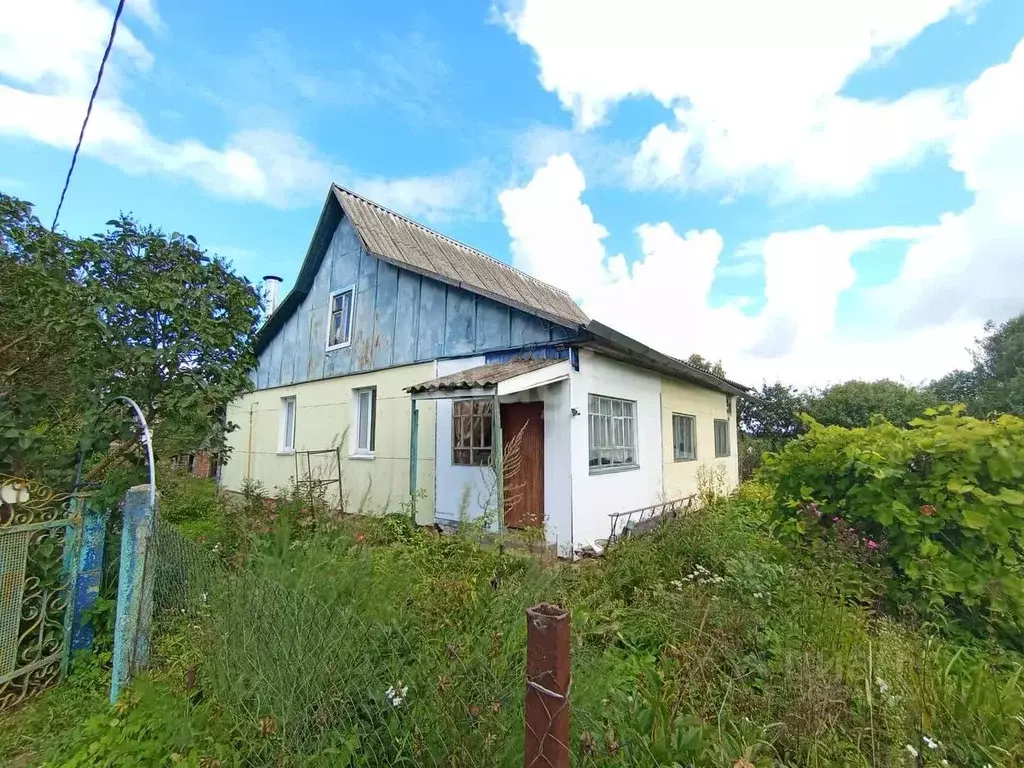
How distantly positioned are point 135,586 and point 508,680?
2777 millimetres

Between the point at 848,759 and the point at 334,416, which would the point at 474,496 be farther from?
the point at 848,759

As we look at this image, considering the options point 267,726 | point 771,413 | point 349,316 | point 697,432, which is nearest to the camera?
point 267,726

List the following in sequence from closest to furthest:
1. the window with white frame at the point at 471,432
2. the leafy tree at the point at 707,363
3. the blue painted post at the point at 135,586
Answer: the blue painted post at the point at 135,586
the window with white frame at the point at 471,432
the leafy tree at the point at 707,363

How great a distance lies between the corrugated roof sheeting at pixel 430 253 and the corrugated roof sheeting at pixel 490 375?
1533 mm

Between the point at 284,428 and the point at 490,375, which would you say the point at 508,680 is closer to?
the point at 490,375

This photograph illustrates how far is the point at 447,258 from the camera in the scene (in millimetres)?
11102

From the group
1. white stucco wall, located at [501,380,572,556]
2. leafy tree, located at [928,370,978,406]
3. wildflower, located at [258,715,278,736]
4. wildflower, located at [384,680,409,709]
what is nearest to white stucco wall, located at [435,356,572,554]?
white stucco wall, located at [501,380,572,556]

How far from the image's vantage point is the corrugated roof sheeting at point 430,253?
9.49 meters

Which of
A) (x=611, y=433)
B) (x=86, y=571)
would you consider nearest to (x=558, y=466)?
(x=611, y=433)

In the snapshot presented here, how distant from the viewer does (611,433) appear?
755 centimetres

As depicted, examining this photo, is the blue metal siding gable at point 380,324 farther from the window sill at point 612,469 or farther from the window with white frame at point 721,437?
the window with white frame at point 721,437

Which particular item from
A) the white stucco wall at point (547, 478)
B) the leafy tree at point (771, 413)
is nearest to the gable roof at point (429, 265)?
the white stucco wall at point (547, 478)

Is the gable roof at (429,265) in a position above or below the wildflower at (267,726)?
above

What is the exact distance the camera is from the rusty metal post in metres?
1.31
